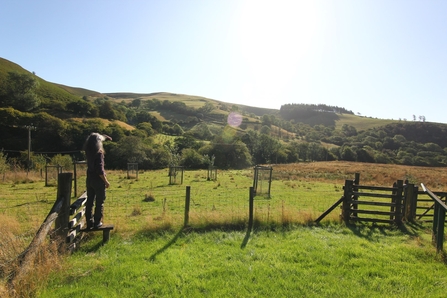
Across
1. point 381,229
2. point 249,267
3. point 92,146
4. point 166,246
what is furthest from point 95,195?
point 381,229

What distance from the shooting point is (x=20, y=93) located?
234ft

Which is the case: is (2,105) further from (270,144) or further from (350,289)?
(350,289)

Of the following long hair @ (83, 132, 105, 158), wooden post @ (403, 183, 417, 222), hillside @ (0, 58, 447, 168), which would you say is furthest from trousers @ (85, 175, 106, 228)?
hillside @ (0, 58, 447, 168)

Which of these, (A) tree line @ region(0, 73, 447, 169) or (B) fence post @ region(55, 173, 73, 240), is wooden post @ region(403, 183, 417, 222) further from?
(A) tree line @ region(0, 73, 447, 169)

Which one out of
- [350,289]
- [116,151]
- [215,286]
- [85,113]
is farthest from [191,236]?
[85,113]

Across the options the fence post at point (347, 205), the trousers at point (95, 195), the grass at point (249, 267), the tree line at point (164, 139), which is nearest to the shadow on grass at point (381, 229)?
the fence post at point (347, 205)

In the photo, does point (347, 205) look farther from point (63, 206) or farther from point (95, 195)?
point (63, 206)

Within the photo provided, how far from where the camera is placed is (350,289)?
4.70 m

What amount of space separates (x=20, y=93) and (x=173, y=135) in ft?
146

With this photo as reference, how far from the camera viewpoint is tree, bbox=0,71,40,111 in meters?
69.2

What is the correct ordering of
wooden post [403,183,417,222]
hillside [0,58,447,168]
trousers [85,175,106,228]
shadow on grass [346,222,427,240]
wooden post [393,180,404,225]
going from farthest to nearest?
hillside [0,58,447,168] → wooden post [403,183,417,222] → wooden post [393,180,404,225] → shadow on grass [346,222,427,240] → trousers [85,175,106,228]

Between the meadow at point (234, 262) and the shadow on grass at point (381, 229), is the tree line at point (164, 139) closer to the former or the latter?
the shadow on grass at point (381, 229)

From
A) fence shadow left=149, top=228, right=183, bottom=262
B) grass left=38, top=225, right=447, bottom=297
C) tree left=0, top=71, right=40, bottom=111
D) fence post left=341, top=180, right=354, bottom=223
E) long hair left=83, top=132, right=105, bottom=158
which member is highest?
tree left=0, top=71, right=40, bottom=111

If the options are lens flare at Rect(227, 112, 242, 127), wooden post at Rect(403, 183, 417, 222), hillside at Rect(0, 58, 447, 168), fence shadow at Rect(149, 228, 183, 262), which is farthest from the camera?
lens flare at Rect(227, 112, 242, 127)
